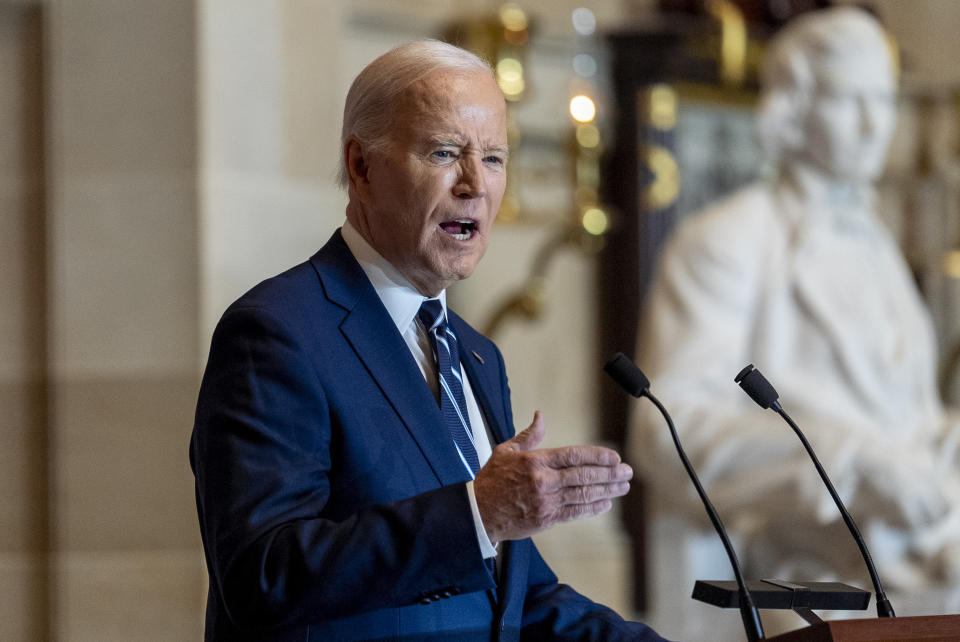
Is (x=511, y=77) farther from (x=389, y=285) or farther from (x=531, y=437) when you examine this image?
(x=531, y=437)

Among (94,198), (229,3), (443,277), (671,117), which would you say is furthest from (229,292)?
(671,117)

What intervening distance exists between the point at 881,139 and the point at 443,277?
10.3ft

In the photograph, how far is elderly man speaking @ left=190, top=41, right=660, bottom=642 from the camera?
1.81 m

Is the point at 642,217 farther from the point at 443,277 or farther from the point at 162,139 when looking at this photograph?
the point at 443,277

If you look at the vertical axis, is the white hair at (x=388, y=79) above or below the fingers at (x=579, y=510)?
above

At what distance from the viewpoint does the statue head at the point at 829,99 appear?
482 cm

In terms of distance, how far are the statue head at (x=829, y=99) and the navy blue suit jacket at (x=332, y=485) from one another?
9.66ft

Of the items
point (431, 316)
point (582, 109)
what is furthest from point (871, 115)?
point (431, 316)

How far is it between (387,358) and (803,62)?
3.16 meters

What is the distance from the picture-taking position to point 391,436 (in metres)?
2.02

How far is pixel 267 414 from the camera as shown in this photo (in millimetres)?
1886

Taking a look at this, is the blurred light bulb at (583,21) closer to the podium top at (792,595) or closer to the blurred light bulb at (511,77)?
the blurred light bulb at (511,77)

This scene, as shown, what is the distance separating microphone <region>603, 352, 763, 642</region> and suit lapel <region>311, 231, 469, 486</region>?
0.86 ft

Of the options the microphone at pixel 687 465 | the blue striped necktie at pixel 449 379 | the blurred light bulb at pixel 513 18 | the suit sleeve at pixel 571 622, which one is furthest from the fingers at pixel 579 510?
the blurred light bulb at pixel 513 18
